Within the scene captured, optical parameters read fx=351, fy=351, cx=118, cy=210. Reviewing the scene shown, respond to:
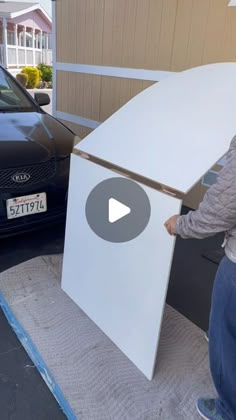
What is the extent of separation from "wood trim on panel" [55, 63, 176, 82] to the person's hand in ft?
8.78

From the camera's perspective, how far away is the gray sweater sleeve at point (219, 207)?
113 cm

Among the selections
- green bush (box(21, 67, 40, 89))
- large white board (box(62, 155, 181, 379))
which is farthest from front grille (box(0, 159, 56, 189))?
green bush (box(21, 67, 40, 89))

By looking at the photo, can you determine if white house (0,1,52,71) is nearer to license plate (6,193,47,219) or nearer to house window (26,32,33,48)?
house window (26,32,33,48)

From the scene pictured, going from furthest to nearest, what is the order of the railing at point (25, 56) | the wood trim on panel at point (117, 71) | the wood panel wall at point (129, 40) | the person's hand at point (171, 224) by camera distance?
the railing at point (25, 56), the wood trim on panel at point (117, 71), the wood panel wall at point (129, 40), the person's hand at point (171, 224)

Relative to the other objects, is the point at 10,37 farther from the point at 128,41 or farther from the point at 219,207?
the point at 219,207

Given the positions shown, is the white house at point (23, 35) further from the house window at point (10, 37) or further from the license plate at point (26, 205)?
the license plate at point (26, 205)

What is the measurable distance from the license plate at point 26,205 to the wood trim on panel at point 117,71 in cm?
206

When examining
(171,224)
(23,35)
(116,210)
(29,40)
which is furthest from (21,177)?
(29,40)

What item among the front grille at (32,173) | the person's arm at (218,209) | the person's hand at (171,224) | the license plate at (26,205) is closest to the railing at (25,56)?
the front grille at (32,173)

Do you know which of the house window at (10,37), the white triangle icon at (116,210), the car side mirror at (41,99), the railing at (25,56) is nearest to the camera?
the white triangle icon at (116,210)

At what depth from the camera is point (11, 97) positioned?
3359 mm

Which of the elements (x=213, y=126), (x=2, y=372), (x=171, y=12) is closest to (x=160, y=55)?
(x=171, y=12)

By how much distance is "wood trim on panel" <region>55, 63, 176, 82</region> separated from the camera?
394 cm

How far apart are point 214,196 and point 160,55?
317cm
